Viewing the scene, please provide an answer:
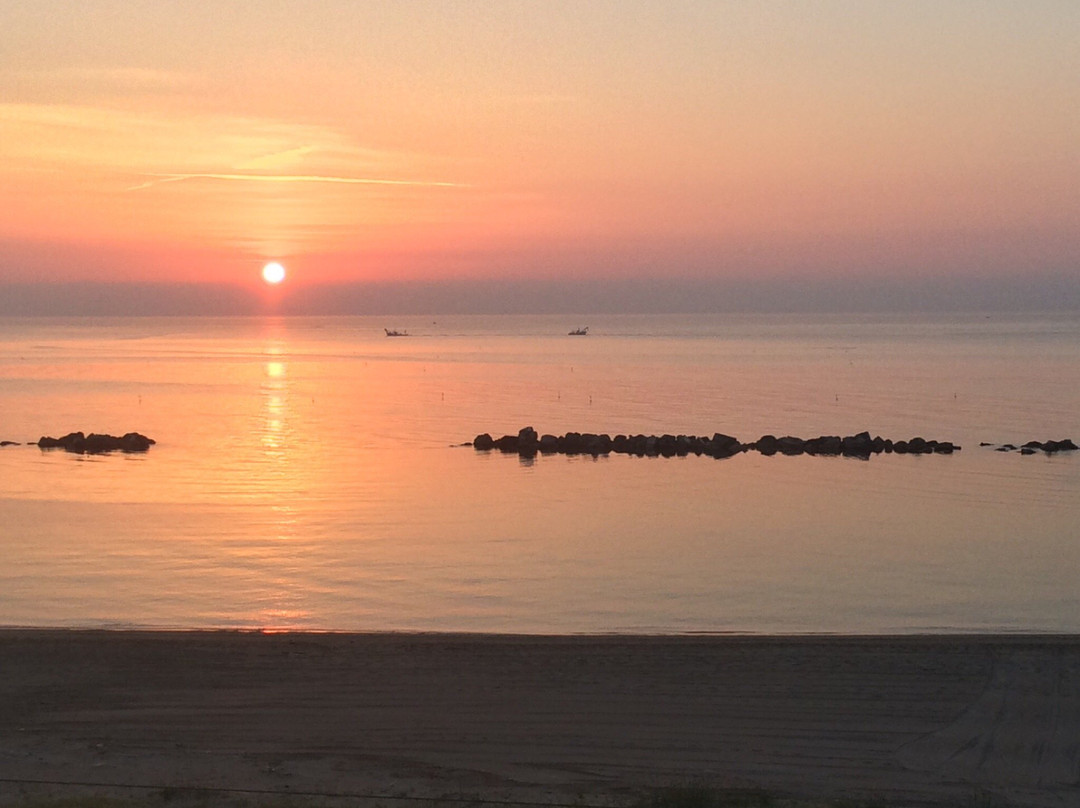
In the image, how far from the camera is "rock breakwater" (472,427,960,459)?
41906 mm

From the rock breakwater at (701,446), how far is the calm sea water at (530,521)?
147 centimetres

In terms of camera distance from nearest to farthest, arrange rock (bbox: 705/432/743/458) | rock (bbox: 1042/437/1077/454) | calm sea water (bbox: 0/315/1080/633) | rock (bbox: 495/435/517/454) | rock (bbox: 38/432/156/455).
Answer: calm sea water (bbox: 0/315/1080/633), rock (bbox: 705/432/743/458), rock (bbox: 1042/437/1077/454), rock (bbox: 495/435/517/454), rock (bbox: 38/432/156/455)

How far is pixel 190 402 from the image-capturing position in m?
66.1

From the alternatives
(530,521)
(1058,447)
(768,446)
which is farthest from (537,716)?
(1058,447)

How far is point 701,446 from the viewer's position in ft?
139

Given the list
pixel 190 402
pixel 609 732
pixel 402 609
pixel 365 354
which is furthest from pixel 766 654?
pixel 365 354

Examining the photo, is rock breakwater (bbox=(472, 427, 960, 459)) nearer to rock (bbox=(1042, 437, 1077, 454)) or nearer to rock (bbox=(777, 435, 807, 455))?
rock (bbox=(777, 435, 807, 455))

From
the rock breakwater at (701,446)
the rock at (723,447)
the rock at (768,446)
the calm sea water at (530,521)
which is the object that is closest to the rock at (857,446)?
the rock breakwater at (701,446)

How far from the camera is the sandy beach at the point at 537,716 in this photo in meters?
9.88

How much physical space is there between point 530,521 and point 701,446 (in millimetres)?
15874

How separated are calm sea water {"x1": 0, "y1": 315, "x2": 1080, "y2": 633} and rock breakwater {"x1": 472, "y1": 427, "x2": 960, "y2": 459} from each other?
1474 millimetres

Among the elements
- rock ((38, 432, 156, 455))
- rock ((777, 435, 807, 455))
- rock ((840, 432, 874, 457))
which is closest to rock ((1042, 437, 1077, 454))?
rock ((840, 432, 874, 457))

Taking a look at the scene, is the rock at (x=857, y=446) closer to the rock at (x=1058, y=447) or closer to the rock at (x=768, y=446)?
the rock at (x=768, y=446)

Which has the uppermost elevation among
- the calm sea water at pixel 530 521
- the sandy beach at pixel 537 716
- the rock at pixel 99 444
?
the rock at pixel 99 444
